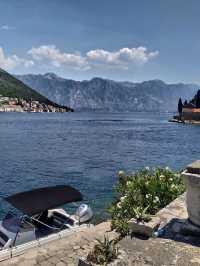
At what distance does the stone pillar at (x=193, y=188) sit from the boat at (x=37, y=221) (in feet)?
21.9

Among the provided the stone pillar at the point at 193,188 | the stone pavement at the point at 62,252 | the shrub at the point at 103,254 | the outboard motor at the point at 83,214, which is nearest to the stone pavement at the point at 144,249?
the stone pavement at the point at 62,252

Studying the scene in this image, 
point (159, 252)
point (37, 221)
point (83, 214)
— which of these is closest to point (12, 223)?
point (37, 221)

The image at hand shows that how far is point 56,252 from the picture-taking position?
37.5 feet

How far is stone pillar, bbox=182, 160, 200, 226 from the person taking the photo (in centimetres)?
775

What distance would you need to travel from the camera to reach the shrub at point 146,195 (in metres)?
13.0

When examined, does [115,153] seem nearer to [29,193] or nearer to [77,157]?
[77,157]

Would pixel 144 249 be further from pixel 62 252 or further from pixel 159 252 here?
pixel 62 252

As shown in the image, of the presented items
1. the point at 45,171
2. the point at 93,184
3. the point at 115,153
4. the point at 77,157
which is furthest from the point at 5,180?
the point at 115,153

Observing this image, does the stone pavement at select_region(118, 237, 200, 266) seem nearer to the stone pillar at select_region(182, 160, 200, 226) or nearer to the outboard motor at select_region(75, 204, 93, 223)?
the stone pillar at select_region(182, 160, 200, 226)

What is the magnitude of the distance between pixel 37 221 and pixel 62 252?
2.28 meters

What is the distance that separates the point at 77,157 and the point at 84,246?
38.1 meters

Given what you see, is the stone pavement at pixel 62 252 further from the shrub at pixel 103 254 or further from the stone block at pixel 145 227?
the shrub at pixel 103 254

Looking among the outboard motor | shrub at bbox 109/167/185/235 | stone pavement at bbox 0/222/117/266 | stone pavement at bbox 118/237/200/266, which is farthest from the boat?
stone pavement at bbox 118/237/200/266

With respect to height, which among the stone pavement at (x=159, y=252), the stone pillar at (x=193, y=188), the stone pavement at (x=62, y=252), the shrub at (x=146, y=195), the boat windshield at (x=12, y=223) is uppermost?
the stone pillar at (x=193, y=188)
